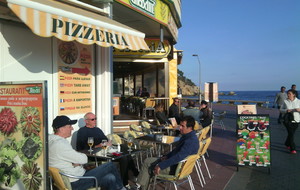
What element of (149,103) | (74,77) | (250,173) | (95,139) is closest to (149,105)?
(149,103)

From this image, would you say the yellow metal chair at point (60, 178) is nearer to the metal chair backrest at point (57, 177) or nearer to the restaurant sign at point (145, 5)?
the metal chair backrest at point (57, 177)

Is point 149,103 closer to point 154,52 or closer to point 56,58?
point 154,52

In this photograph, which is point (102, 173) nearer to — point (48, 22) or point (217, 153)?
point (48, 22)

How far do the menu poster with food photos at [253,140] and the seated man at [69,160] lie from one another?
291 centimetres

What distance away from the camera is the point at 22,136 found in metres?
3.02

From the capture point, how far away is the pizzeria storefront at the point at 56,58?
3.10m

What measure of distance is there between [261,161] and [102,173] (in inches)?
133

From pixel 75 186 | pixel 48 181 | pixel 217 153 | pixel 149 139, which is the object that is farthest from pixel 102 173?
pixel 217 153

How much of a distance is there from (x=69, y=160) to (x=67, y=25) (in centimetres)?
183

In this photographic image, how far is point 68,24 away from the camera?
12.5 ft

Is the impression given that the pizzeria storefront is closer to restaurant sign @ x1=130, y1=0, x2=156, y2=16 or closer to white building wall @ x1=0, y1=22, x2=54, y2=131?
white building wall @ x1=0, y1=22, x2=54, y2=131

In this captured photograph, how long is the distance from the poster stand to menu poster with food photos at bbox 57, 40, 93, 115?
3.25 meters

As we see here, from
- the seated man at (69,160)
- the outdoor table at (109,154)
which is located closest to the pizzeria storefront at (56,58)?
the seated man at (69,160)

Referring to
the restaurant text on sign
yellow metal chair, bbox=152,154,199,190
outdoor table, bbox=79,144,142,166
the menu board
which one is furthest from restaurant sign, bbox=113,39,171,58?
yellow metal chair, bbox=152,154,199,190
